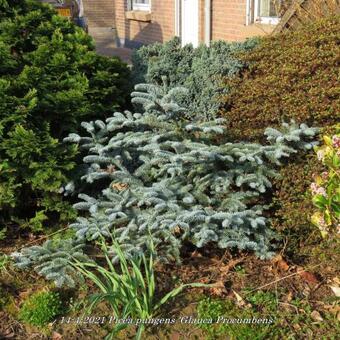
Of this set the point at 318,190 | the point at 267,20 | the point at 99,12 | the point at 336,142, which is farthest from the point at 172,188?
the point at 99,12

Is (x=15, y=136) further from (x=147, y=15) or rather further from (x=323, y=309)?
(x=147, y=15)

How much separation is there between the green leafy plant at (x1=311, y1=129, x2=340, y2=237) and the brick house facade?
5251mm

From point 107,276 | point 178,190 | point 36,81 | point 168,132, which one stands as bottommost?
point 107,276

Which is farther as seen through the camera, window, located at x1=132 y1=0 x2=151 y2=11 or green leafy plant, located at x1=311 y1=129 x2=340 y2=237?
window, located at x1=132 y1=0 x2=151 y2=11

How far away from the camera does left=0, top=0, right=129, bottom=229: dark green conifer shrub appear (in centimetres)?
392

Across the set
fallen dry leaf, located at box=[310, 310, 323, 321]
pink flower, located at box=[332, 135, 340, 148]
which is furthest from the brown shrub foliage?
fallen dry leaf, located at box=[310, 310, 323, 321]

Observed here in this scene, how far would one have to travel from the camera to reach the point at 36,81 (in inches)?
165

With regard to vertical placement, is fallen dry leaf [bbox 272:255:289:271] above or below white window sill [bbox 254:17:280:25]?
below

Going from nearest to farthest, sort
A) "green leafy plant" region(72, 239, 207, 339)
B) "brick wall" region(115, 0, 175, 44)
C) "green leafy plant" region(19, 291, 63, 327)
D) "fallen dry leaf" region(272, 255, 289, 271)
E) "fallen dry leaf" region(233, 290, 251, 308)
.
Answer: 1. "green leafy plant" region(72, 239, 207, 339)
2. "green leafy plant" region(19, 291, 63, 327)
3. "fallen dry leaf" region(233, 290, 251, 308)
4. "fallen dry leaf" region(272, 255, 289, 271)
5. "brick wall" region(115, 0, 175, 44)

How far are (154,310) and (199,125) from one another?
1.45 m

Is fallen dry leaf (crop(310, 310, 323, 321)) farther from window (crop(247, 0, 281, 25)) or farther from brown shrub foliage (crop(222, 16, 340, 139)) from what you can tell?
window (crop(247, 0, 281, 25))

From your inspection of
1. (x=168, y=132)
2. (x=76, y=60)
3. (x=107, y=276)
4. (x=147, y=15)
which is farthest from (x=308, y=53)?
(x=147, y=15)

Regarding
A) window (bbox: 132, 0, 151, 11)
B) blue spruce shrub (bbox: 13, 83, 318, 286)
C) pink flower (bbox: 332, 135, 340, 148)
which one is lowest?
blue spruce shrub (bbox: 13, 83, 318, 286)

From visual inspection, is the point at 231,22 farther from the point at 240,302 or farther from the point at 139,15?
the point at 240,302
